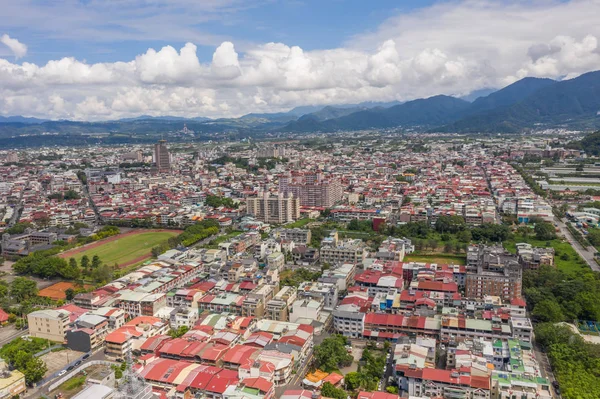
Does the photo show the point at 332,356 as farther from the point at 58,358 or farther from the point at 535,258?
the point at 535,258

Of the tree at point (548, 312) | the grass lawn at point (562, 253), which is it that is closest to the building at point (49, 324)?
the tree at point (548, 312)

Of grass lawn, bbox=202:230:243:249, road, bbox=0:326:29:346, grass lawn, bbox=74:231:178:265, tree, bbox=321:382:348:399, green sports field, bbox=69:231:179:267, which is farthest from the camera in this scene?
grass lawn, bbox=202:230:243:249

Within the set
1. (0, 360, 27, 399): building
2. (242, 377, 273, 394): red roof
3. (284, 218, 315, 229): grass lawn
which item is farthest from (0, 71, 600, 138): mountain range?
(0, 360, 27, 399): building

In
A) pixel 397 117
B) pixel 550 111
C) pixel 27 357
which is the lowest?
pixel 27 357

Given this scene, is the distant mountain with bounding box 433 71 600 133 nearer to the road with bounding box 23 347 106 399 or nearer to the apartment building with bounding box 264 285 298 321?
the apartment building with bounding box 264 285 298 321

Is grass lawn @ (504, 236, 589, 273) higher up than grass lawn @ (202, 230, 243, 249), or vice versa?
grass lawn @ (504, 236, 589, 273)

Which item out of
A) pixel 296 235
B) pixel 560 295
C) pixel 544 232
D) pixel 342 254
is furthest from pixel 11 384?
Answer: pixel 544 232

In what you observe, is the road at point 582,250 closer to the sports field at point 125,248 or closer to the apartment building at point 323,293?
the apartment building at point 323,293
